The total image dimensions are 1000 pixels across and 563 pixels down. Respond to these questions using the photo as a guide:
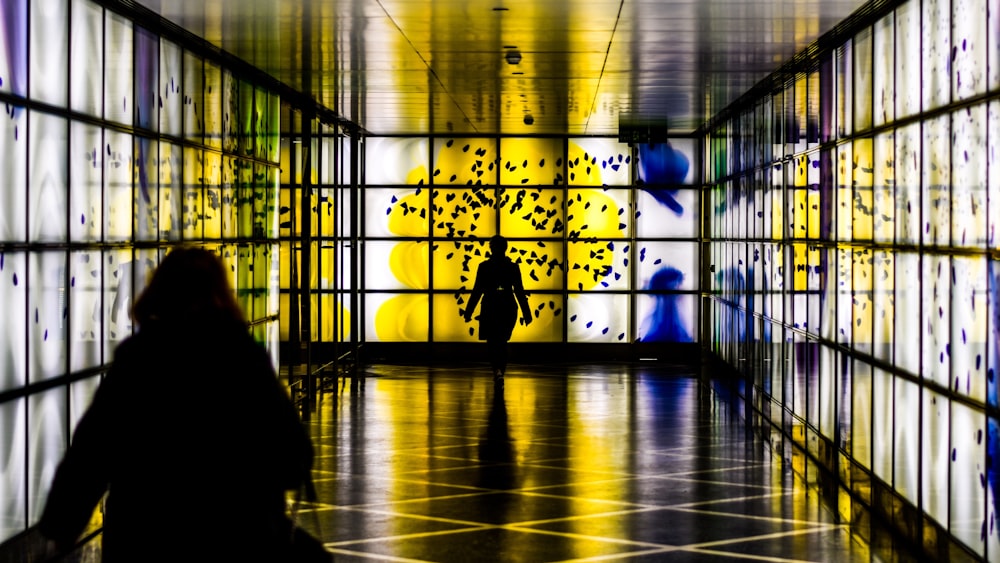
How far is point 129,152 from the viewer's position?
7949mm

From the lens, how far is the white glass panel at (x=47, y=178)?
6430 mm

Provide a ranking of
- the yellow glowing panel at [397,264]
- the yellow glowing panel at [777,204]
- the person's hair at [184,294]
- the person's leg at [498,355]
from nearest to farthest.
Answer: the person's hair at [184,294]
the yellow glowing panel at [777,204]
the person's leg at [498,355]
the yellow glowing panel at [397,264]

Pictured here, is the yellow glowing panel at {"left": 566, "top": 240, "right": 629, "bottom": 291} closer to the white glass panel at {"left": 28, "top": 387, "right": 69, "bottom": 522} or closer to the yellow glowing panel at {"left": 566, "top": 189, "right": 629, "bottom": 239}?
the yellow glowing panel at {"left": 566, "top": 189, "right": 629, "bottom": 239}

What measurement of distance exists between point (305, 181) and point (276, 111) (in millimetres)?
1459

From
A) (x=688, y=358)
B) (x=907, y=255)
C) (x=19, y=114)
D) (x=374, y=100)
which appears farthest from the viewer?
(x=688, y=358)

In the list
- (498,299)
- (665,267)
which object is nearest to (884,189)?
(498,299)

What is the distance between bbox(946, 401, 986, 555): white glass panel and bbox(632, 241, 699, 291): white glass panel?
499 inches

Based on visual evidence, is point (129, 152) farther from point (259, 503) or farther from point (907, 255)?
point (259, 503)

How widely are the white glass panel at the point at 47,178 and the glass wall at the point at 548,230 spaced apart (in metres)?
12.3

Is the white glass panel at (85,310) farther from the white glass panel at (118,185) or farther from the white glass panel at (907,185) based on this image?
the white glass panel at (907,185)

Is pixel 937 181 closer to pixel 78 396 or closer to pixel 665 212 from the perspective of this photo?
pixel 78 396

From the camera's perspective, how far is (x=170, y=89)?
8.90m

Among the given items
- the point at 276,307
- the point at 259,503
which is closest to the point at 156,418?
the point at 259,503

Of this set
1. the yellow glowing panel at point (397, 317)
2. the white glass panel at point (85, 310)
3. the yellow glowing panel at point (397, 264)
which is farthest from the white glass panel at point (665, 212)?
the white glass panel at point (85, 310)
